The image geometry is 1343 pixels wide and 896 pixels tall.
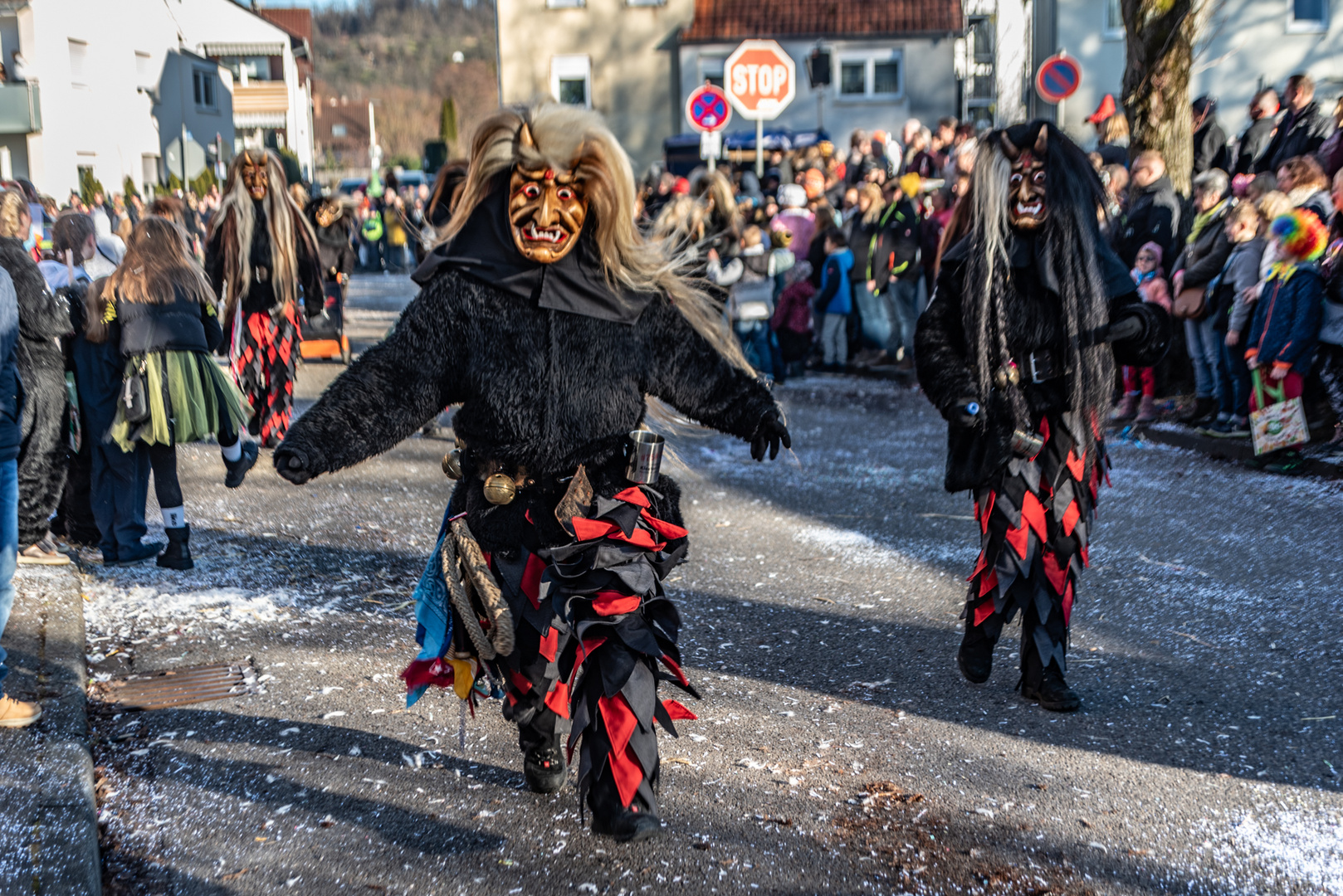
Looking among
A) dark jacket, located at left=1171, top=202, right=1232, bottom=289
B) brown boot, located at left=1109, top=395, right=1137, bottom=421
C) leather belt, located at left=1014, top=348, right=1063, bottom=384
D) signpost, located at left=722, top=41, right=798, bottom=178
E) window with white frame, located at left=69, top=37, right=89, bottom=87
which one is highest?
window with white frame, located at left=69, top=37, right=89, bottom=87

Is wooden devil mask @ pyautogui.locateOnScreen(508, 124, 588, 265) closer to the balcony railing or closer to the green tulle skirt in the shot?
the green tulle skirt

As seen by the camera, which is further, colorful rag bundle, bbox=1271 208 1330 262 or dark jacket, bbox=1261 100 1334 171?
dark jacket, bbox=1261 100 1334 171

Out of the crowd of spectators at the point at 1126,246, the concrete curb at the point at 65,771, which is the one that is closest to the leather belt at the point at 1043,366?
the crowd of spectators at the point at 1126,246

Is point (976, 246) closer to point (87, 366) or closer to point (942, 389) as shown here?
point (942, 389)

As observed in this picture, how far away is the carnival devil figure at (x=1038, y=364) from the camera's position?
4621 mm

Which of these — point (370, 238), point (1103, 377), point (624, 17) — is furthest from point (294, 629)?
point (624, 17)

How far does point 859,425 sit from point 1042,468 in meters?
6.13

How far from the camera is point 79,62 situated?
127ft

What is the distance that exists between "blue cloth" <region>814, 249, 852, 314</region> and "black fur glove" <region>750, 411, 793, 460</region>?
10106mm

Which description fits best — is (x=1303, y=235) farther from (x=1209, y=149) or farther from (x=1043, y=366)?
(x=1209, y=149)

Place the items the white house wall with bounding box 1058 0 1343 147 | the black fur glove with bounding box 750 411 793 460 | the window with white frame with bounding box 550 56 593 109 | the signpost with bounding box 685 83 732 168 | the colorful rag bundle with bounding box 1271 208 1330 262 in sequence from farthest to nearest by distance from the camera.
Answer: the window with white frame with bounding box 550 56 593 109
the white house wall with bounding box 1058 0 1343 147
the signpost with bounding box 685 83 732 168
the colorful rag bundle with bounding box 1271 208 1330 262
the black fur glove with bounding box 750 411 793 460

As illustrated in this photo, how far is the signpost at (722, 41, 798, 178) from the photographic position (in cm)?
1816

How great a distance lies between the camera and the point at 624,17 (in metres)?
36.8

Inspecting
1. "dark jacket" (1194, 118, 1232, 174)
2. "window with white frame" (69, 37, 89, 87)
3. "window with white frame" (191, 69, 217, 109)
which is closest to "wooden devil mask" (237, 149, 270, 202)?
"dark jacket" (1194, 118, 1232, 174)
